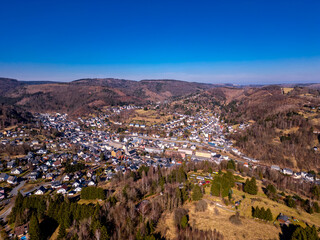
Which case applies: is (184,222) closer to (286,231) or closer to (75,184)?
(286,231)

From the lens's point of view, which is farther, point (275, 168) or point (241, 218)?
point (275, 168)

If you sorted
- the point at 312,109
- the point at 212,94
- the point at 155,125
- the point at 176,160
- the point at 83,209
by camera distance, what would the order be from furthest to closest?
the point at 212,94
the point at 155,125
the point at 312,109
the point at 176,160
the point at 83,209

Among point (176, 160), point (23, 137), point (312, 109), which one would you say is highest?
point (312, 109)

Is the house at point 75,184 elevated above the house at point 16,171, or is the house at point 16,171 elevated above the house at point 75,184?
the house at point 16,171

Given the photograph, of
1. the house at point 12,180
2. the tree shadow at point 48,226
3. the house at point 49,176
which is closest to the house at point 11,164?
the house at point 12,180

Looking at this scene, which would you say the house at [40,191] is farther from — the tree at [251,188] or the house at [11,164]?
the tree at [251,188]

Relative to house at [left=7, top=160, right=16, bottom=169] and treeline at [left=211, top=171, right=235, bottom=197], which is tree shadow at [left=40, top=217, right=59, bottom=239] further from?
house at [left=7, top=160, right=16, bottom=169]

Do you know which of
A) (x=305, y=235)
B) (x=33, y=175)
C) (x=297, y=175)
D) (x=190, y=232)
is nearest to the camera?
(x=305, y=235)

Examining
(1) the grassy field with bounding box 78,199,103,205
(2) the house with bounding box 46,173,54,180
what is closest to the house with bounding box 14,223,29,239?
(1) the grassy field with bounding box 78,199,103,205

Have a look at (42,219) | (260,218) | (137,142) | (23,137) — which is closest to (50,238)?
(42,219)

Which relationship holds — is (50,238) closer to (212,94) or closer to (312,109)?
(312,109)

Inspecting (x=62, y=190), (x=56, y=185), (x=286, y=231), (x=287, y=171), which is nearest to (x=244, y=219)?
(x=286, y=231)
